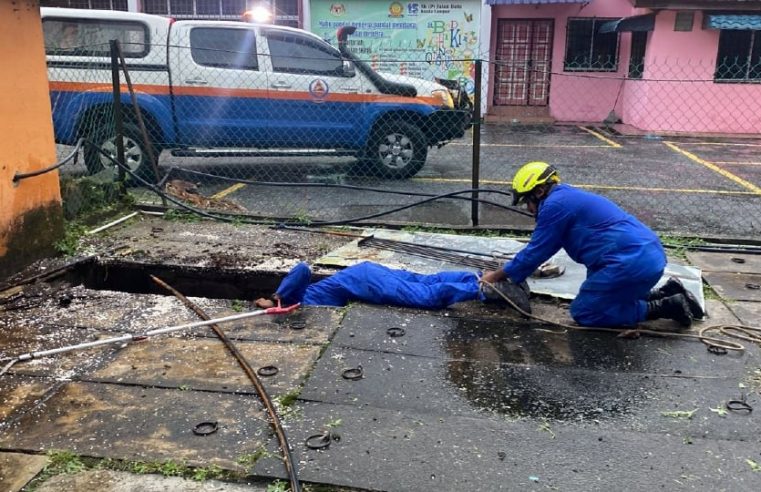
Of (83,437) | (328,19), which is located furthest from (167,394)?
(328,19)

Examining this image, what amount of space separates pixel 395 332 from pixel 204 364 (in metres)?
1.14

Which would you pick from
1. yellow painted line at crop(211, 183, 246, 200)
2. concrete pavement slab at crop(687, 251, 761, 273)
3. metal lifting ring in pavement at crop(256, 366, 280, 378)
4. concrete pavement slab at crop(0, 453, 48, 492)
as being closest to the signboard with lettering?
yellow painted line at crop(211, 183, 246, 200)

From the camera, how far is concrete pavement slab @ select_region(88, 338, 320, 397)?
3.50 metres

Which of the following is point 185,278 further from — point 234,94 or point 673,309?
point 234,94

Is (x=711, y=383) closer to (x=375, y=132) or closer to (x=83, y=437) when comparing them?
(x=83, y=437)

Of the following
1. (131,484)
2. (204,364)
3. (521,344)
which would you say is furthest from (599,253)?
(131,484)

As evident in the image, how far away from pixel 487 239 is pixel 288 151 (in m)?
3.98

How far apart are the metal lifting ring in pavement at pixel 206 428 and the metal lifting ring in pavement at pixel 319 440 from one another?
1.45 ft

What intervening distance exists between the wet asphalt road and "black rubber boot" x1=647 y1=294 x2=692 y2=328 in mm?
2705

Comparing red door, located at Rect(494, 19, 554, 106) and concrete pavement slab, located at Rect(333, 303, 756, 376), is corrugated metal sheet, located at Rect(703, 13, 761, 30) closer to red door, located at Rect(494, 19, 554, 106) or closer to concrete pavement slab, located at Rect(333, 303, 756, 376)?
red door, located at Rect(494, 19, 554, 106)

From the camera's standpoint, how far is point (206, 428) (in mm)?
3080

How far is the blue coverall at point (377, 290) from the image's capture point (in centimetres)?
453

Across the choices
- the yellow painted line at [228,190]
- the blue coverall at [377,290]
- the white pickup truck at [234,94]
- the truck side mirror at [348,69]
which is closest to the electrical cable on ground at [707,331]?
the blue coverall at [377,290]

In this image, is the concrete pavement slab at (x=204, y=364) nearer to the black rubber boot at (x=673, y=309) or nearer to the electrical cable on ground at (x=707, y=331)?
the electrical cable on ground at (x=707, y=331)
